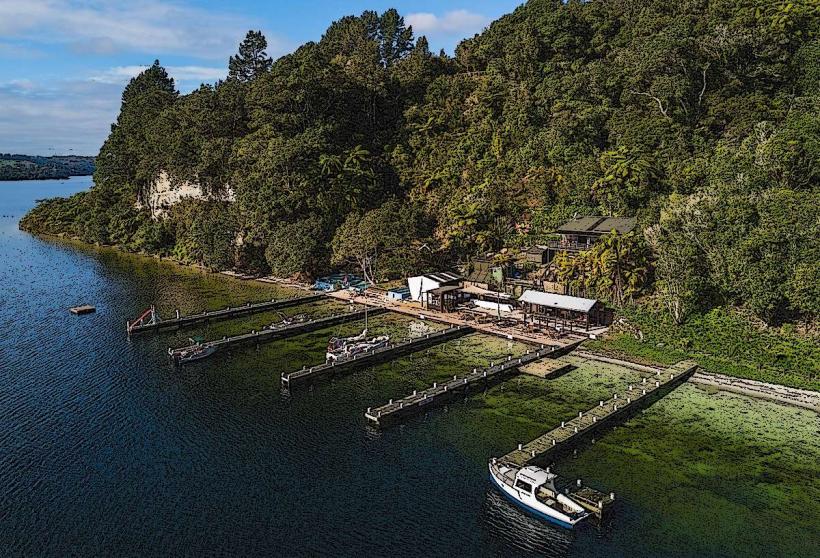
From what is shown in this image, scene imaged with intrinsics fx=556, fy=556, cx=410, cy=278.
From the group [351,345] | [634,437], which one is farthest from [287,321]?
[634,437]

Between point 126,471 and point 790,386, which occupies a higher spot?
point 790,386

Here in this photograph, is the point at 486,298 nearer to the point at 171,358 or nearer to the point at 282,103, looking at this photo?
the point at 171,358

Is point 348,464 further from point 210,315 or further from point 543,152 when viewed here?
point 543,152

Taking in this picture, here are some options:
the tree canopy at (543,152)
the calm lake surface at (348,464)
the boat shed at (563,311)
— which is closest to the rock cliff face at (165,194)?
the tree canopy at (543,152)

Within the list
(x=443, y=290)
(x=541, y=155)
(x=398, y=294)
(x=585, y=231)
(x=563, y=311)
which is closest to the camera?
(x=563, y=311)

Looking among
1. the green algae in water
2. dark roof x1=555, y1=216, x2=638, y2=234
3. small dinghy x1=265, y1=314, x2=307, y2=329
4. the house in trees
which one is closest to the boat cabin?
the green algae in water

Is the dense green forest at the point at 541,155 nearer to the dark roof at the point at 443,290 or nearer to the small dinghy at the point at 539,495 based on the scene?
the dark roof at the point at 443,290

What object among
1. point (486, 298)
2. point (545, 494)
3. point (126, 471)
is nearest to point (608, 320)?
point (486, 298)
